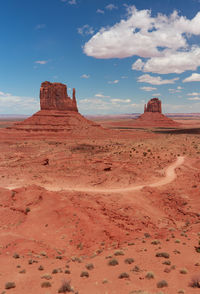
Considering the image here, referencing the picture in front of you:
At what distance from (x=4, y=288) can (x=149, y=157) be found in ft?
102

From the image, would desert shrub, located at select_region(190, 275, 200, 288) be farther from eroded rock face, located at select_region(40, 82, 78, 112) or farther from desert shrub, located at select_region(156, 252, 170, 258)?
eroded rock face, located at select_region(40, 82, 78, 112)

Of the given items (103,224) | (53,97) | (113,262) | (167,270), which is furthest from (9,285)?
(53,97)

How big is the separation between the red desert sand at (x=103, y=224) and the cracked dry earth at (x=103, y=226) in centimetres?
5

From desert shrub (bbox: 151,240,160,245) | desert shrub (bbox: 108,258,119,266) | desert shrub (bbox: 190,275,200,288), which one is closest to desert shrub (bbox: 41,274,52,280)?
desert shrub (bbox: 108,258,119,266)

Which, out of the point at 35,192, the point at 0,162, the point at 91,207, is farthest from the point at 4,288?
the point at 0,162

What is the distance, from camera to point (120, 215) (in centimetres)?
1877

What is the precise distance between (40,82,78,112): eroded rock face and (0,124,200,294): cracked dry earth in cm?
6152

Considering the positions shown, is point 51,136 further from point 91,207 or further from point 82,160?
point 91,207

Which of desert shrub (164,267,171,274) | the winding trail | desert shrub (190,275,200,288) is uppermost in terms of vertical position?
desert shrub (190,275,200,288)

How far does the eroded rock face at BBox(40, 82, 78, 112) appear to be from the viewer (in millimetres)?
93875

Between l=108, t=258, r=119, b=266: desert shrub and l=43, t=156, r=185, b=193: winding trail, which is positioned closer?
l=108, t=258, r=119, b=266: desert shrub

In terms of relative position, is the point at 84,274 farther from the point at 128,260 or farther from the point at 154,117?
the point at 154,117

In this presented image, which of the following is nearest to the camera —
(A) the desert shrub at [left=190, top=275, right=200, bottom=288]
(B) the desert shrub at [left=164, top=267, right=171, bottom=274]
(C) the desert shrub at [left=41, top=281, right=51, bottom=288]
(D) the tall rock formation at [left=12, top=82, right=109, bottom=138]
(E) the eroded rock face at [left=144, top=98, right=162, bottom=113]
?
(A) the desert shrub at [left=190, top=275, right=200, bottom=288]

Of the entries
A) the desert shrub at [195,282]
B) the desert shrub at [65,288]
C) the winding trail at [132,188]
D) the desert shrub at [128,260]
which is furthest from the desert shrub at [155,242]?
the winding trail at [132,188]
